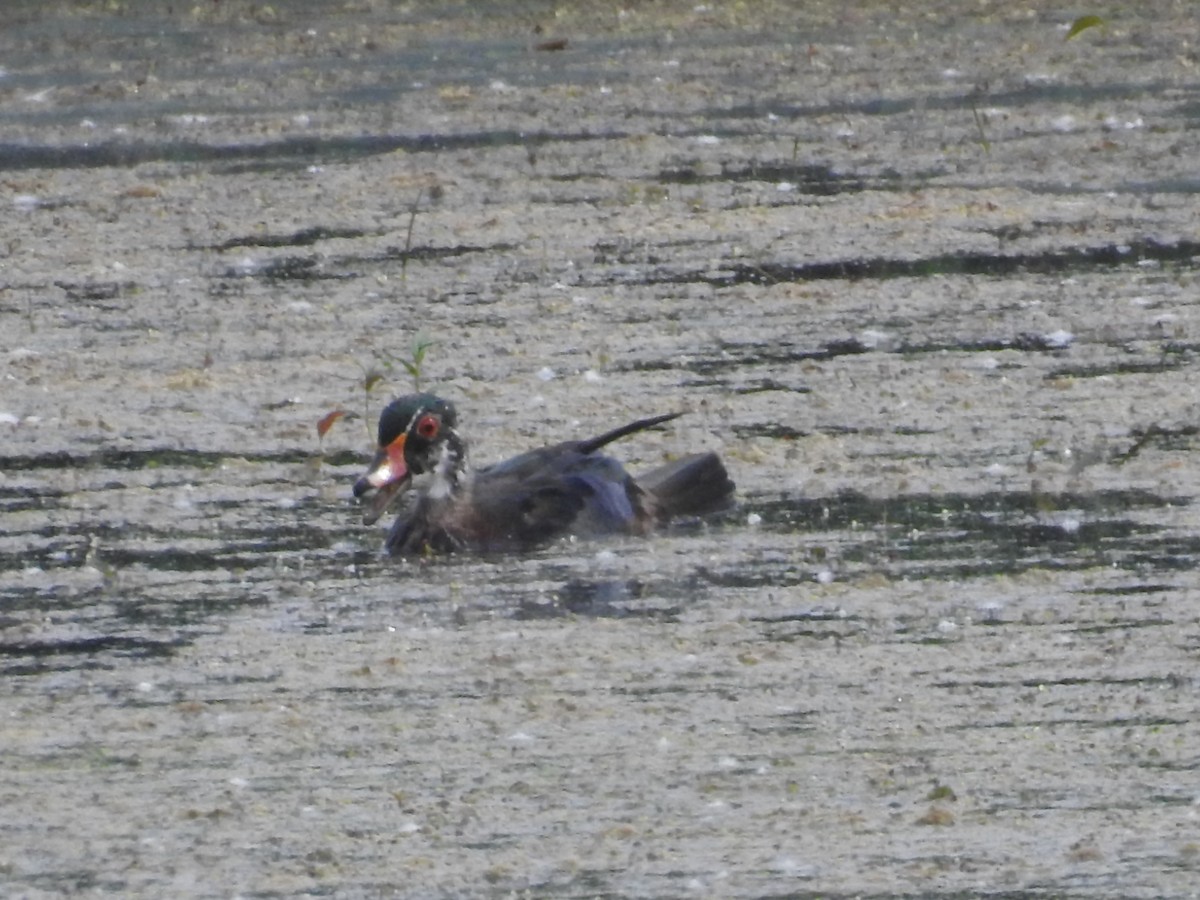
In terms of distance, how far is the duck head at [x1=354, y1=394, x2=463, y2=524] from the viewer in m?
7.12

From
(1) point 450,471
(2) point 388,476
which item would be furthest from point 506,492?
(2) point 388,476

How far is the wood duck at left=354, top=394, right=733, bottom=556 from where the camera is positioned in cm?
705

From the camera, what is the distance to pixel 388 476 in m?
7.13

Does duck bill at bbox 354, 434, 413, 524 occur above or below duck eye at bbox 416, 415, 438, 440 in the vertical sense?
below

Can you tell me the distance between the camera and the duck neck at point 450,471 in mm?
7121

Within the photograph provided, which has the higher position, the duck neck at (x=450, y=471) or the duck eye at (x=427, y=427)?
the duck eye at (x=427, y=427)

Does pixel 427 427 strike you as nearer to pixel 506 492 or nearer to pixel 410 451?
pixel 410 451

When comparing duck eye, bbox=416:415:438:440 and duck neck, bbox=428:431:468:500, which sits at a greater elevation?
duck eye, bbox=416:415:438:440

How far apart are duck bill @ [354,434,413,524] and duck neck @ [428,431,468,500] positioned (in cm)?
7

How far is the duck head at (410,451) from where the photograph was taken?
7.12 meters

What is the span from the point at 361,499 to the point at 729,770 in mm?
2395

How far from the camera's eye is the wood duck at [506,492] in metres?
7.05

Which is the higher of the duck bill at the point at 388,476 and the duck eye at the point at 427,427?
the duck eye at the point at 427,427

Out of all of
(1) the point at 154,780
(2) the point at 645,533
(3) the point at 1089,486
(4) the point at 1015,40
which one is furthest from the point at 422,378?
(4) the point at 1015,40
